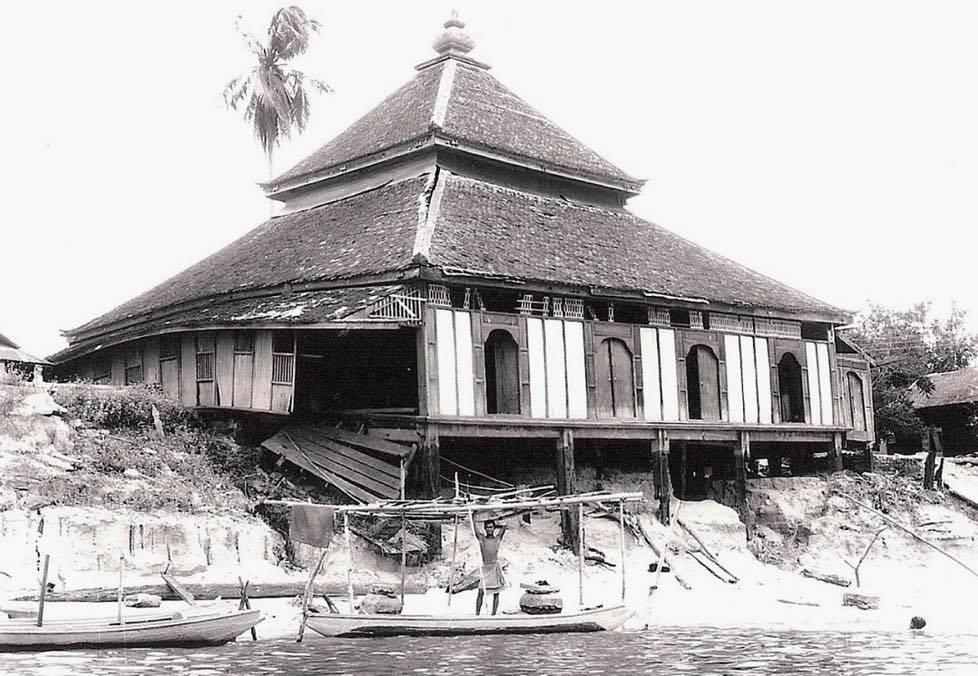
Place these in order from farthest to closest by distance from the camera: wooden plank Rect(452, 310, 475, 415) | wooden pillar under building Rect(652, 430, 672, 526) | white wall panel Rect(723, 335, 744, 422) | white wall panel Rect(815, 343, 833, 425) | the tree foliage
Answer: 1. the tree foliage
2. white wall panel Rect(815, 343, 833, 425)
3. white wall panel Rect(723, 335, 744, 422)
4. wooden pillar under building Rect(652, 430, 672, 526)
5. wooden plank Rect(452, 310, 475, 415)

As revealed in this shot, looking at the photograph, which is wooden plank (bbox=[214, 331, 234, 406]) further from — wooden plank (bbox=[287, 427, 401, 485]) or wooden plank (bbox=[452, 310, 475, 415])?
wooden plank (bbox=[452, 310, 475, 415])

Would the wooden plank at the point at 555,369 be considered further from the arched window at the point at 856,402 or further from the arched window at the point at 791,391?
the arched window at the point at 856,402

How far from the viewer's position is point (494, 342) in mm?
27219

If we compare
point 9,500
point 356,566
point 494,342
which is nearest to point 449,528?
point 356,566

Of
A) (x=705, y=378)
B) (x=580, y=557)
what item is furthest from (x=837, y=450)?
(x=580, y=557)

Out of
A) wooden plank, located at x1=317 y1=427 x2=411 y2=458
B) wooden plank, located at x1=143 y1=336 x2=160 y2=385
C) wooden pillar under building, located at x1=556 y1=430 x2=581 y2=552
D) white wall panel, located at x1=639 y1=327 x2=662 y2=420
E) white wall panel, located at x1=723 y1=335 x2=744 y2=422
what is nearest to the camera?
wooden plank, located at x1=317 y1=427 x2=411 y2=458

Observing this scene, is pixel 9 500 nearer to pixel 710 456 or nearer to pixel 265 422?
pixel 265 422

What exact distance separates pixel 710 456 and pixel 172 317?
→ 1474cm

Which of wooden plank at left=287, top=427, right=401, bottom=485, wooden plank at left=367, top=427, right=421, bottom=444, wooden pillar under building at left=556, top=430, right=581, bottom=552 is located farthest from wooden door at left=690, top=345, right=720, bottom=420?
wooden plank at left=287, top=427, right=401, bottom=485

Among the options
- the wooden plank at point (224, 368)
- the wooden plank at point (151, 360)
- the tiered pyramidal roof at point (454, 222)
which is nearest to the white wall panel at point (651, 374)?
the tiered pyramidal roof at point (454, 222)

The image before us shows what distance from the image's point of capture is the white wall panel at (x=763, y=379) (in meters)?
30.9

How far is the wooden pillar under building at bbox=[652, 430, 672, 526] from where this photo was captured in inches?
1131

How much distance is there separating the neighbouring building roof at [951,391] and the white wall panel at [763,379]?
1869cm

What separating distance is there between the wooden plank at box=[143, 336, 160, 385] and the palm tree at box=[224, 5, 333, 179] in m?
17.5
